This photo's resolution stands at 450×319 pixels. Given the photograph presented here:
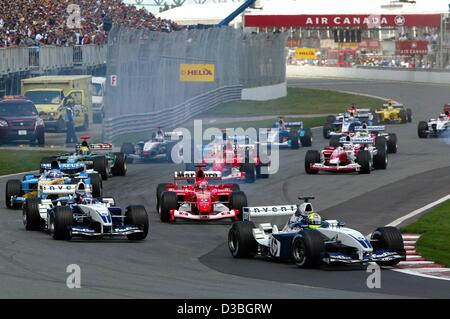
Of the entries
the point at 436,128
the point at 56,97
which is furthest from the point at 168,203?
the point at 56,97

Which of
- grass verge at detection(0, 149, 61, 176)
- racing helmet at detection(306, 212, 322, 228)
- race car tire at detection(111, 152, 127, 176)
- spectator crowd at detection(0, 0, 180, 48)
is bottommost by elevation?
grass verge at detection(0, 149, 61, 176)

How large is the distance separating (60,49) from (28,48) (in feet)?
15.7

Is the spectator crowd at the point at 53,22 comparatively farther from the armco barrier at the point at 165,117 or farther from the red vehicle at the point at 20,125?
the red vehicle at the point at 20,125

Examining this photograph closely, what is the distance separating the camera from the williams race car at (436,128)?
51.4 meters

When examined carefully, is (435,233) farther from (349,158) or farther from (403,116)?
(403,116)

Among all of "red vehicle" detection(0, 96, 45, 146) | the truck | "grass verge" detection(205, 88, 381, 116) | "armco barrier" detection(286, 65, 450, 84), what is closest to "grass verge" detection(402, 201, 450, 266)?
"red vehicle" detection(0, 96, 45, 146)

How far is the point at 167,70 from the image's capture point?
56594 mm

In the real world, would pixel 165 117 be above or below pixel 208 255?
above

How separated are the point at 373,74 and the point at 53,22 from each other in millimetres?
49977

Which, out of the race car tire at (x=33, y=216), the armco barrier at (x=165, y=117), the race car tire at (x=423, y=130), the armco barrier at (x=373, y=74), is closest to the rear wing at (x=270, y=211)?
the race car tire at (x=33, y=216)

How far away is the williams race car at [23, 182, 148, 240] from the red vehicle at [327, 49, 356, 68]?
91.9 meters

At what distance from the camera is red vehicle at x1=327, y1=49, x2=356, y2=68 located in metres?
117

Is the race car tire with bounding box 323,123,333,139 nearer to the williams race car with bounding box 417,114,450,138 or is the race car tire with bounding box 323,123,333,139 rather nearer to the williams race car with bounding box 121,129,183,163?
the williams race car with bounding box 417,114,450,138

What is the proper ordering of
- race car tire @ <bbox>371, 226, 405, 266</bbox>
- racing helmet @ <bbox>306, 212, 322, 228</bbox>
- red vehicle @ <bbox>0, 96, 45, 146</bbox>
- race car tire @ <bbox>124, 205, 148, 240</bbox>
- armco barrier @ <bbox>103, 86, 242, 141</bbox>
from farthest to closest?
armco barrier @ <bbox>103, 86, 242, 141</bbox> → red vehicle @ <bbox>0, 96, 45, 146</bbox> → race car tire @ <bbox>124, 205, 148, 240</bbox> → racing helmet @ <bbox>306, 212, 322, 228</bbox> → race car tire @ <bbox>371, 226, 405, 266</bbox>
